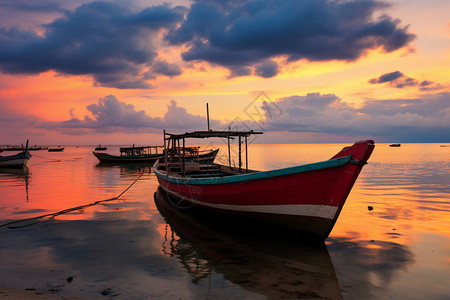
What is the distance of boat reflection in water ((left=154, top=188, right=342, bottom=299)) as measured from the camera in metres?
6.21

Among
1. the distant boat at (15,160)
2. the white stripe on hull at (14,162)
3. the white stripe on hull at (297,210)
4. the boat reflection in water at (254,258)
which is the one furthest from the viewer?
the white stripe on hull at (14,162)

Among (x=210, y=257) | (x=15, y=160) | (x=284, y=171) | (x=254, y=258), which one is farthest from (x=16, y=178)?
(x=284, y=171)

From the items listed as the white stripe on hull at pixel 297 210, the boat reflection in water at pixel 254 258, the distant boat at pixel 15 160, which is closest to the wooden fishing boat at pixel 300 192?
the white stripe on hull at pixel 297 210

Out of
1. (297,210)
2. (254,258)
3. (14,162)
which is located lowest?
(254,258)

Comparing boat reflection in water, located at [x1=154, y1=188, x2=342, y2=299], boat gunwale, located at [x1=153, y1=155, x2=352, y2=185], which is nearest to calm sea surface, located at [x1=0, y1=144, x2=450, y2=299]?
boat reflection in water, located at [x1=154, y1=188, x2=342, y2=299]

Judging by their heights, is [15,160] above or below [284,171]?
below

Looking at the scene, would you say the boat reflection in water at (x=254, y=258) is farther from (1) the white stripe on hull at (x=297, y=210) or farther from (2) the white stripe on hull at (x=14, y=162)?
(2) the white stripe on hull at (x=14, y=162)

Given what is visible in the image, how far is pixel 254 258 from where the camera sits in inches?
308

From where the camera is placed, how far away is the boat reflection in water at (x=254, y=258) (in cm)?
621

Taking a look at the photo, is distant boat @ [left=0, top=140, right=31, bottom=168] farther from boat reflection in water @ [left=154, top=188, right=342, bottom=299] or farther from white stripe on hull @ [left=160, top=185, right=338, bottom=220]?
white stripe on hull @ [left=160, top=185, right=338, bottom=220]

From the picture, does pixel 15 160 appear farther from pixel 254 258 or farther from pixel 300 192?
pixel 300 192

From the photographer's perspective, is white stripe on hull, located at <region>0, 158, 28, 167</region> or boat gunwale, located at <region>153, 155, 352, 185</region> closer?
boat gunwale, located at <region>153, 155, 352, 185</region>

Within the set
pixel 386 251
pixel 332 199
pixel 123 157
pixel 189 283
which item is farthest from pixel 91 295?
pixel 123 157

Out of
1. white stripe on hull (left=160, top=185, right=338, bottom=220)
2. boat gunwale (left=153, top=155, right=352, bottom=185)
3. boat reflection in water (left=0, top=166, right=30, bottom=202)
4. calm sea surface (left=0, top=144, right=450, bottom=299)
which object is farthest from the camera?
boat reflection in water (left=0, top=166, right=30, bottom=202)
